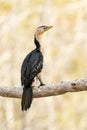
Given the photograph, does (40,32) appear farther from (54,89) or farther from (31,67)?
(54,89)

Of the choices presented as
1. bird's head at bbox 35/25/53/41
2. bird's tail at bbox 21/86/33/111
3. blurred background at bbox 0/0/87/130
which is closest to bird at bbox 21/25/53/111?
bird's tail at bbox 21/86/33/111

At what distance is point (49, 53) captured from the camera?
1222cm

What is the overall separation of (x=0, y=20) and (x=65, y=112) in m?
2.33

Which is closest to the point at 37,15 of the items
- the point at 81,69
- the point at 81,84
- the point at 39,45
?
the point at 81,69

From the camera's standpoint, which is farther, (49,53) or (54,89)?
(49,53)

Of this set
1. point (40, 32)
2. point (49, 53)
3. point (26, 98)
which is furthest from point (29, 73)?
point (49, 53)

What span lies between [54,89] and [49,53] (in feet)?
21.9

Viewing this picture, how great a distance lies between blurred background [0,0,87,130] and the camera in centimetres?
1160

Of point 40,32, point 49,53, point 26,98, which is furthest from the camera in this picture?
point 49,53

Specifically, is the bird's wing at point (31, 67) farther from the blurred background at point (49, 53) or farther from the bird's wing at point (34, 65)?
the blurred background at point (49, 53)

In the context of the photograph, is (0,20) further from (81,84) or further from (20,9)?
(81,84)

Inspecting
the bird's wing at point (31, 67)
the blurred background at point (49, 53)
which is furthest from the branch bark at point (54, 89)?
the blurred background at point (49, 53)

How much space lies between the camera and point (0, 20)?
40.7 feet

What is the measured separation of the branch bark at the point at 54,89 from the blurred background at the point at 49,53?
4.36 m
